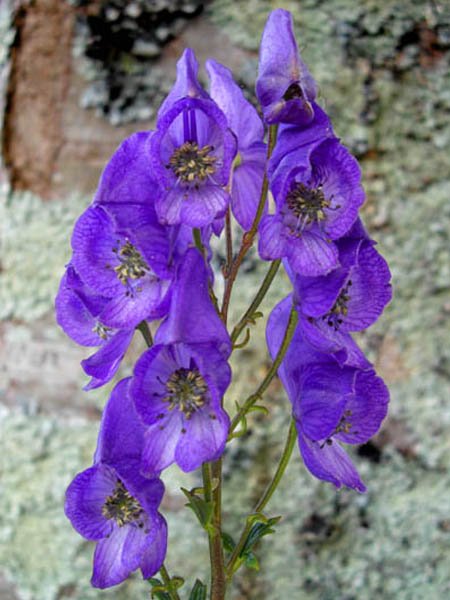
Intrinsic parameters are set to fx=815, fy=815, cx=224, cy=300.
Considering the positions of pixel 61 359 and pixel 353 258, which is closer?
pixel 353 258

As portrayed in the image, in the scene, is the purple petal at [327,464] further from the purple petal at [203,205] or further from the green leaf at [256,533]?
the purple petal at [203,205]

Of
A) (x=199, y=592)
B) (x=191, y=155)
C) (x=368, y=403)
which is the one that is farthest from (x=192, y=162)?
(x=199, y=592)

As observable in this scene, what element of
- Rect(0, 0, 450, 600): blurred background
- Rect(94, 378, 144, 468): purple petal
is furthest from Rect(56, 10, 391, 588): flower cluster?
Rect(0, 0, 450, 600): blurred background

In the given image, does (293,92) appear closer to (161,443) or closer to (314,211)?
(314,211)

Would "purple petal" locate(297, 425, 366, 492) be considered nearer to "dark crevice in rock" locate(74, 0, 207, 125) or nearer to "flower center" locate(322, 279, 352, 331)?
"flower center" locate(322, 279, 352, 331)

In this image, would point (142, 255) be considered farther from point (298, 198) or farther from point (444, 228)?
point (444, 228)

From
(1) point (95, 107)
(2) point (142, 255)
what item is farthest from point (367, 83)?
(2) point (142, 255)

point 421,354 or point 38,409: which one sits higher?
point 421,354
